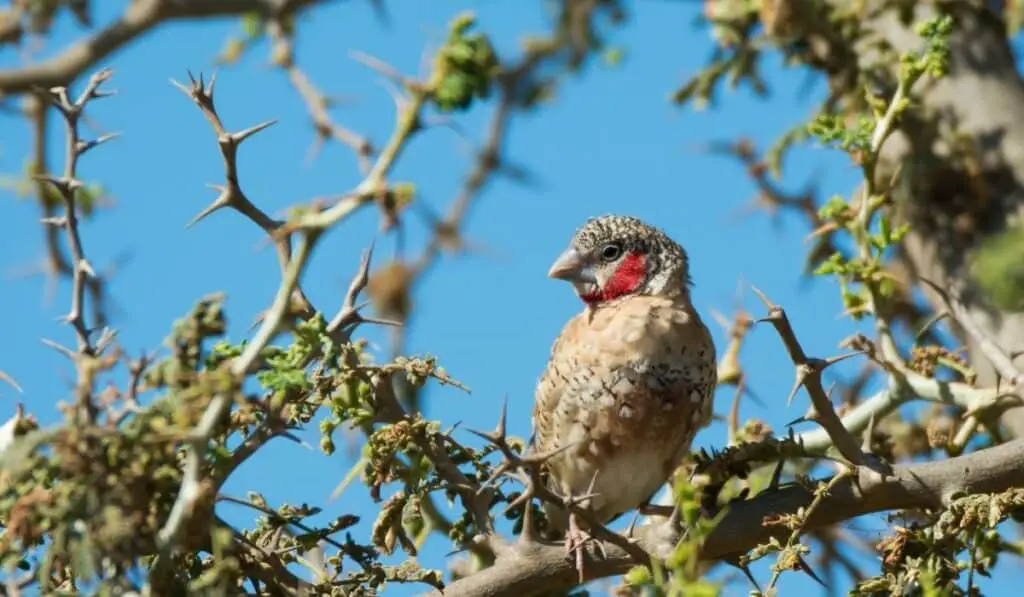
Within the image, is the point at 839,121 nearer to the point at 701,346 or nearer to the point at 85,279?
the point at 701,346

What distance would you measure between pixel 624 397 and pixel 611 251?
81 centimetres

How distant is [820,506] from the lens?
4035 millimetres

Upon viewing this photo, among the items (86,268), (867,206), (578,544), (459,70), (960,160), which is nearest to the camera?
(86,268)

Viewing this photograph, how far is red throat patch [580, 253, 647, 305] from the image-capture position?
18.3ft

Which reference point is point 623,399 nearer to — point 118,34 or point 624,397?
point 624,397

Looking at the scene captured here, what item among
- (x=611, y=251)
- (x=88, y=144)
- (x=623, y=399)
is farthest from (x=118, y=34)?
(x=611, y=251)

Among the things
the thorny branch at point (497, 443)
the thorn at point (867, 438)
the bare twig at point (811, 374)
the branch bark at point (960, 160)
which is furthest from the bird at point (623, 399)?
the branch bark at point (960, 160)

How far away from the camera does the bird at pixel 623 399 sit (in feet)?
16.5

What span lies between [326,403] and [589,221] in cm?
214

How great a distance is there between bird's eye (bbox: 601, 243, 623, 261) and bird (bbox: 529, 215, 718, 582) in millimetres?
206

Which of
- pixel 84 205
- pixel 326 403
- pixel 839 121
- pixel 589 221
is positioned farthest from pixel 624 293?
pixel 84 205

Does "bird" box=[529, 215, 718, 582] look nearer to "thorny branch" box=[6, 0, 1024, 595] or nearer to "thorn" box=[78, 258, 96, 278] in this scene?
"thorny branch" box=[6, 0, 1024, 595]

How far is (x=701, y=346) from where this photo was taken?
17.0 ft

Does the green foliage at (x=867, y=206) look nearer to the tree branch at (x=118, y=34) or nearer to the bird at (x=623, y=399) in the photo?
the bird at (x=623, y=399)
